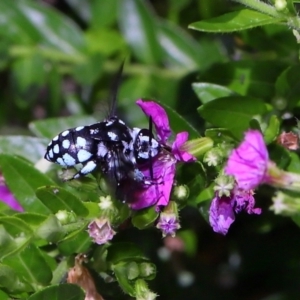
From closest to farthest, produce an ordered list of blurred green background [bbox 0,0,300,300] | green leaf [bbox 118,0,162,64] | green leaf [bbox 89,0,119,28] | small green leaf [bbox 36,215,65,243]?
small green leaf [bbox 36,215,65,243], blurred green background [bbox 0,0,300,300], green leaf [bbox 118,0,162,64], green leaf [bbox 89,0,119,28]

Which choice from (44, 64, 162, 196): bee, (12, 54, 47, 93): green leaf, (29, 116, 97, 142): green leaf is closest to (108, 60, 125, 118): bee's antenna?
(44, 64, 162, 196): bee

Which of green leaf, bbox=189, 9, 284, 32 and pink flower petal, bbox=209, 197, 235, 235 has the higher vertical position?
green leaf, bbox=189, 9, 284, 32

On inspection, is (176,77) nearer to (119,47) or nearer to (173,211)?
(119,47)

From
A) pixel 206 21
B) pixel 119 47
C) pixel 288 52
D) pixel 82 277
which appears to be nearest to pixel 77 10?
pixel 119 47

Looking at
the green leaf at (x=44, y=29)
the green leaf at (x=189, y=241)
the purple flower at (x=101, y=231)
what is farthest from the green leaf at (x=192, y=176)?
the green leaf at (x=44, y=29)

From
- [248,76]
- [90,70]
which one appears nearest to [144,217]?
[248,76]

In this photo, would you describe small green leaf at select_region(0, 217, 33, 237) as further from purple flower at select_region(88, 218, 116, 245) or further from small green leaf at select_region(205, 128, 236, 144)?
small green leaf at select_region(205, 128, 236, 144)
